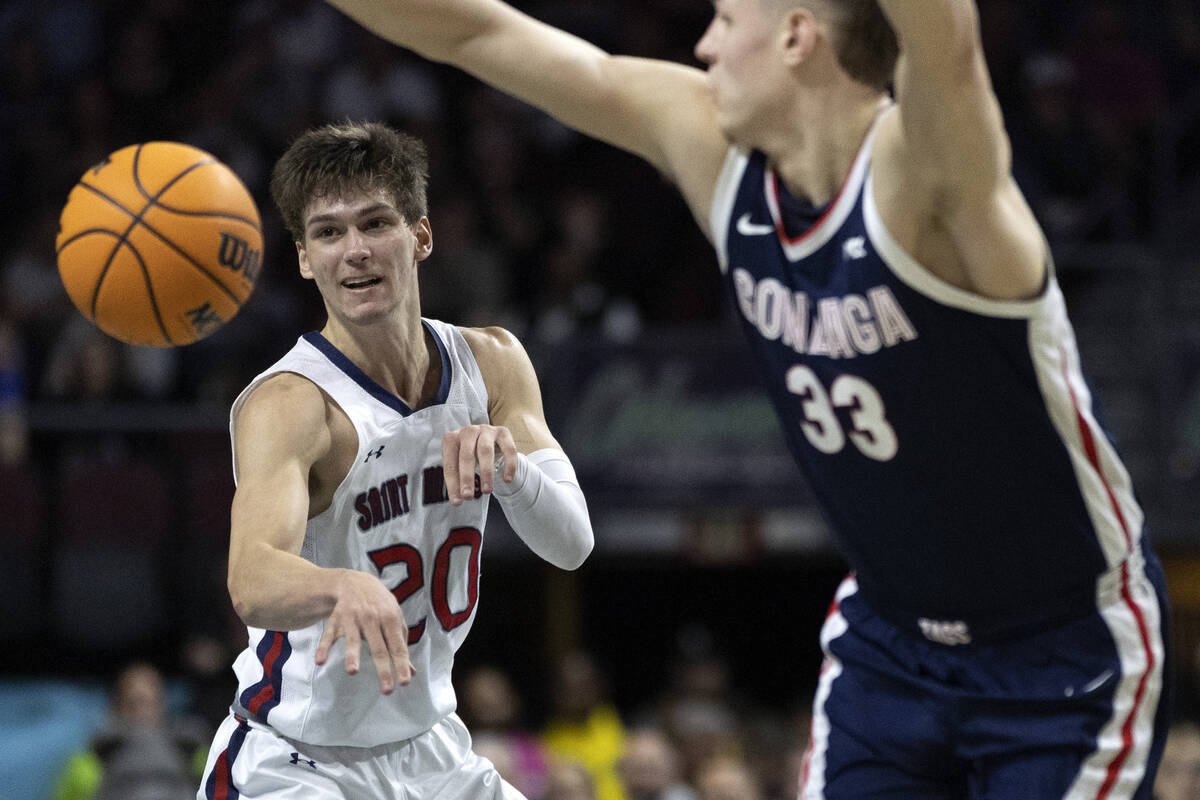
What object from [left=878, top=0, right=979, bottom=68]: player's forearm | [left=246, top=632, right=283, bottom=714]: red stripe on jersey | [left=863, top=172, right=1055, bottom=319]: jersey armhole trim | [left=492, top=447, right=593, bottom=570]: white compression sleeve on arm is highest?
[left=878, top=0, right=979, bottom=68]: player's forearm

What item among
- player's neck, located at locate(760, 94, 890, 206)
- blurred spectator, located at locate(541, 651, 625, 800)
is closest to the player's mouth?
player's neck, located at locate(760, 94, 890, 206)

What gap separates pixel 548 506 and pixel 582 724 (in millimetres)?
5591

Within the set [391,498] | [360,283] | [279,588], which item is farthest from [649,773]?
[279,588]

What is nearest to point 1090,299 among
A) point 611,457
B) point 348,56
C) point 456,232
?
point 611,457

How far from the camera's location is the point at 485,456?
3139mm

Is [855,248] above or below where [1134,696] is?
above

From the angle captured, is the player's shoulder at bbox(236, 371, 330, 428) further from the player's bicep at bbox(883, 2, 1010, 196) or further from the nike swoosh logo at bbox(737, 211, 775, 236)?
the player's bicep at bbox(883, 2, 1010, 196)

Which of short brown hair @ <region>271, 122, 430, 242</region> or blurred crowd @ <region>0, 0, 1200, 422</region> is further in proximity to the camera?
blurred crowd @ <region>0, 0, 1200, 422</region>

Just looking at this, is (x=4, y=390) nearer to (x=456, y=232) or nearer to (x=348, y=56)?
(x=456, y=232)

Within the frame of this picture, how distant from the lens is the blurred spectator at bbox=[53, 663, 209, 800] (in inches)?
289

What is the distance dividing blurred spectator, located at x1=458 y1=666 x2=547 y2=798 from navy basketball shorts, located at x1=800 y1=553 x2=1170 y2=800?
4.57 metres

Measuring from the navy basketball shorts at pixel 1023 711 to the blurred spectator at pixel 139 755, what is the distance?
16.3 ft

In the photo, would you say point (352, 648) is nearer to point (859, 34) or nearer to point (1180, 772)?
point (859, 34)

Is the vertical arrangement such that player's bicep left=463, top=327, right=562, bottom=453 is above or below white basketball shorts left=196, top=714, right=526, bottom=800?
above
